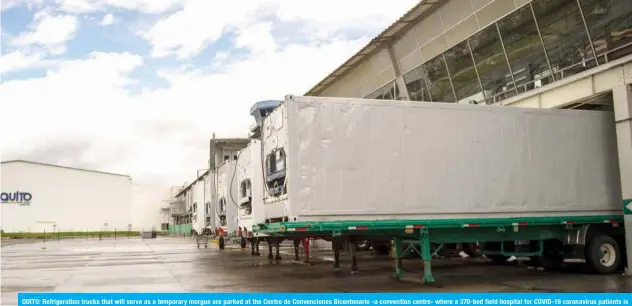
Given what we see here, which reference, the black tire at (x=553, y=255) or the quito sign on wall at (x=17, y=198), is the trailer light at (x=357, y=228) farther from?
the quito sign on wall at (x=17, y=198)

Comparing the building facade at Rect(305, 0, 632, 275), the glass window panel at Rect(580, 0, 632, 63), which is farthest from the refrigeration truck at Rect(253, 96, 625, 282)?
the glass window panel at Rect(580, 0, 632, 63)

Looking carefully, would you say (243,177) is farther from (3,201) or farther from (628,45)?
(3,201)

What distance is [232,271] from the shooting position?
16.1 meters

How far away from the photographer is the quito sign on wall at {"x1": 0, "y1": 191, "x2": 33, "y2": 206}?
75.4 metres

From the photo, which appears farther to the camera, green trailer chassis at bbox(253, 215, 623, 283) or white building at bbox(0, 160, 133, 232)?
white building at bbox(0, 160, 133, 232)

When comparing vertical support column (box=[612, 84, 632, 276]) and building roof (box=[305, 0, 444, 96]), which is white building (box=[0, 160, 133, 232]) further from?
vertical support column (box=[612, 84, 632, 276])

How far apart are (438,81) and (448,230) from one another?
10.7 meters

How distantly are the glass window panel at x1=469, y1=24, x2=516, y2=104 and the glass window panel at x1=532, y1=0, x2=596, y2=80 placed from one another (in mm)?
1823

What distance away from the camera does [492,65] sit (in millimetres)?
18859

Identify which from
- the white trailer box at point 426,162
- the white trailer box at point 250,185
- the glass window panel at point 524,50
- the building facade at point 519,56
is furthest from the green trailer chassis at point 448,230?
the glass window panel at point 524,50

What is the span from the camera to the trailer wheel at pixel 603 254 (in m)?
13.4

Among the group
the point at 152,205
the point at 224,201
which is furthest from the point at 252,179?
the point at 152,205

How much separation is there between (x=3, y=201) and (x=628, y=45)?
77.9 meters

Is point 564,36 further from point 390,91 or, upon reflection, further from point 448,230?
point 390,91
